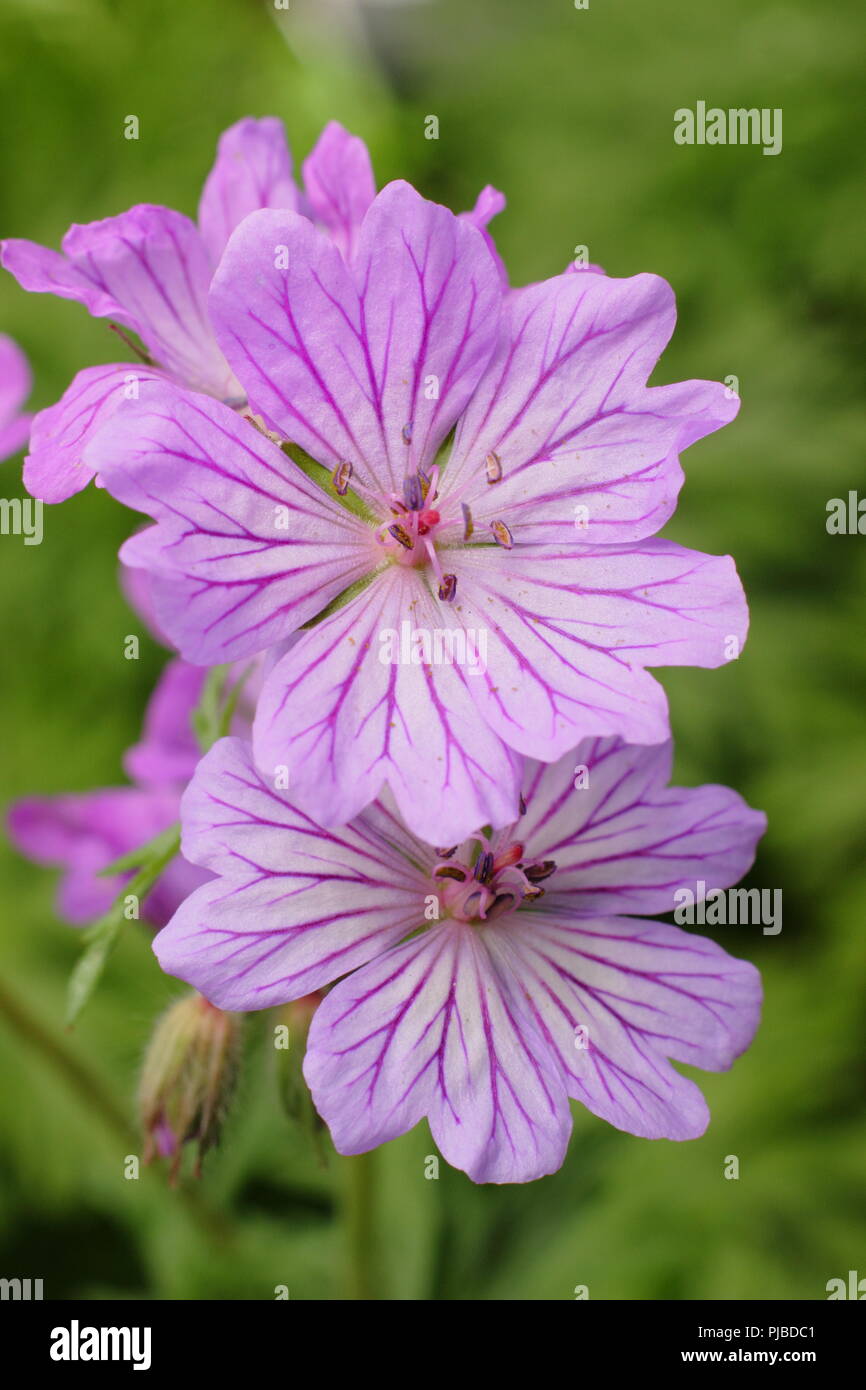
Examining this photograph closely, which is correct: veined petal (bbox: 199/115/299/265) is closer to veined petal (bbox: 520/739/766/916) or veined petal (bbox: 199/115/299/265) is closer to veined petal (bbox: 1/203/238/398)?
veined petal (bbox: 1/203/238/398)

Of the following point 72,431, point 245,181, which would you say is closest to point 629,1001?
point 72,431

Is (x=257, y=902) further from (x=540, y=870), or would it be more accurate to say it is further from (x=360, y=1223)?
(x=360, y=1223)

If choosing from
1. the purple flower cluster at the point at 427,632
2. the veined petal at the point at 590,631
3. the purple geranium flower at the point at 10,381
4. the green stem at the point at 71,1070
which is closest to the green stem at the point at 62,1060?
the green stem at the point at 71,1070

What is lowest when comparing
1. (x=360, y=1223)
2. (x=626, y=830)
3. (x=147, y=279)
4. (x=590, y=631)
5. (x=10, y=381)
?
(x=360, y=1223)

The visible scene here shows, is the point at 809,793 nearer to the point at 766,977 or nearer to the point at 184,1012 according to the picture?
the point at 766,977

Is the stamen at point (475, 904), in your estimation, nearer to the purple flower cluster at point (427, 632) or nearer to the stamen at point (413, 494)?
the purple flower cluster at point (427, 632)
